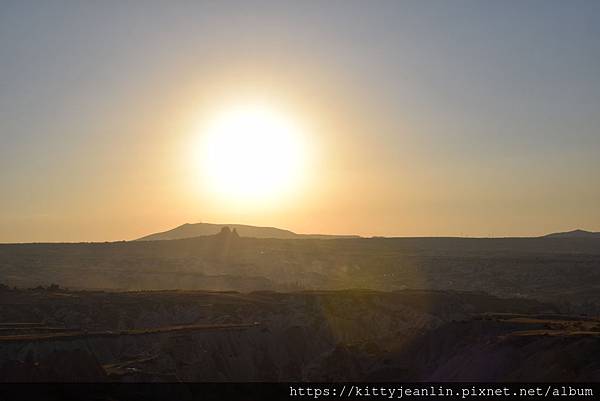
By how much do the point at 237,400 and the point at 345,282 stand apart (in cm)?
11223

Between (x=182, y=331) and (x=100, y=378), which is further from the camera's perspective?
(x=182, y=331)

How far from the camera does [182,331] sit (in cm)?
6738

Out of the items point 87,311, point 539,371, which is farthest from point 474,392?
point 87,311

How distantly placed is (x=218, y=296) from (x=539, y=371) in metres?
53.2

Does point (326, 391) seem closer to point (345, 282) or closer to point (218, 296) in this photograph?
point (218, 296)

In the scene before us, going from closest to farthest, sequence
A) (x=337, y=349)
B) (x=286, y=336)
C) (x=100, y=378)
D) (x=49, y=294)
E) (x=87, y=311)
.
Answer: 1. (x=100, y=378)
2. (x=337, y=349)
3. (x=286, y=336)
4. (x=87, y=311)
5. (x=49, y=294)

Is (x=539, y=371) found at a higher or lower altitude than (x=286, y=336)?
lower

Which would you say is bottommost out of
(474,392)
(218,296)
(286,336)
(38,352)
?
(474,392)

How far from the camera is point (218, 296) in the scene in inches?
3595

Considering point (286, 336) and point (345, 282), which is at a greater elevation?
point (345, 282)

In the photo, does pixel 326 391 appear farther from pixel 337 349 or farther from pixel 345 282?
pixel 345 282

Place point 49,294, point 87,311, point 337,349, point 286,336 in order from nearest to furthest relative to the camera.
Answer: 1. point 337,349
2. point 286,336
3. point 87,311
4. point 49,294

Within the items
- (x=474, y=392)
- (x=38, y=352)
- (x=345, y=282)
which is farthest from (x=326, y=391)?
(x=345, y=282)

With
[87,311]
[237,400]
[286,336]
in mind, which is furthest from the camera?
[87,311]
